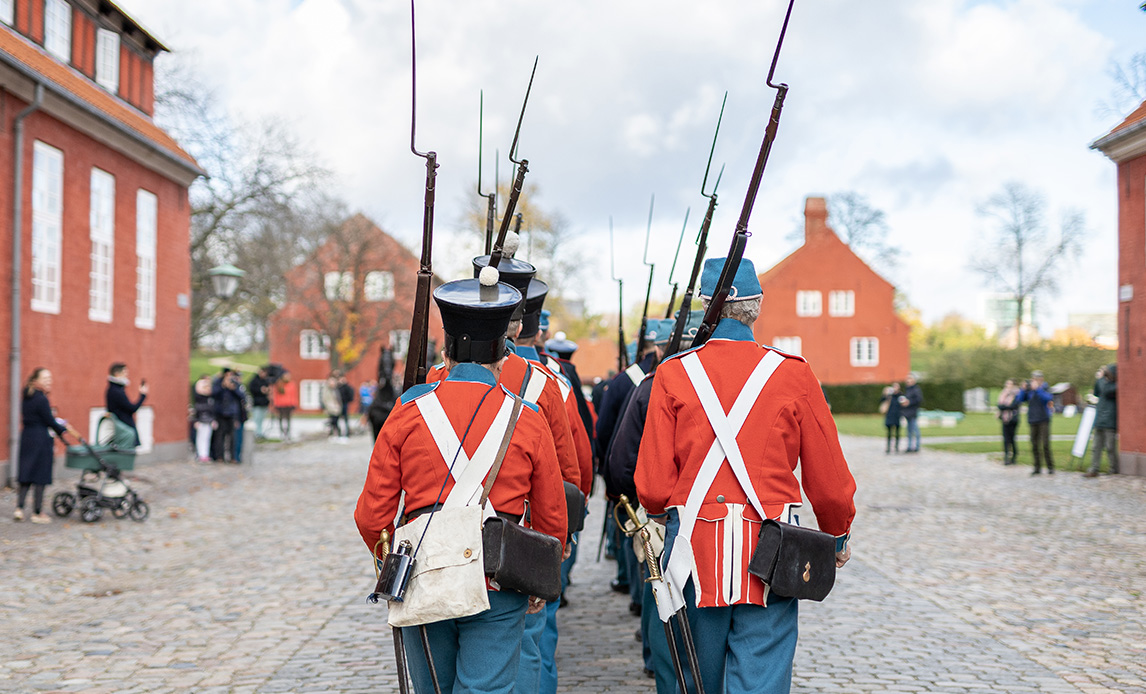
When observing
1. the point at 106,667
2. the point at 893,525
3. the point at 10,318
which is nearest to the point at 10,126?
the point at 10,318

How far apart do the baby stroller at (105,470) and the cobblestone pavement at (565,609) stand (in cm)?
24

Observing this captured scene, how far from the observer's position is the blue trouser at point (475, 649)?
10.6 feet

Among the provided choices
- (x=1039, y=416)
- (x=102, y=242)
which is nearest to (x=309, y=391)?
(x=102, y=242)

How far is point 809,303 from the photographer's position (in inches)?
2126

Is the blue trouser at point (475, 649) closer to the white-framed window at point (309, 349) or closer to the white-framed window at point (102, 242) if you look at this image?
the white-framed window at point (102, 242)

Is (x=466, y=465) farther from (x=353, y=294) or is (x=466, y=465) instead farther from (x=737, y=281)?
(x=353, y=294)

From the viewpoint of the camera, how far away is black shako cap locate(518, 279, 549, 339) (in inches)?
211

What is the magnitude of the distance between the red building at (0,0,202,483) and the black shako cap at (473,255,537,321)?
12.5m

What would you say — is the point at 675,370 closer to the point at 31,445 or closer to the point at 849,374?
the point at 31,445

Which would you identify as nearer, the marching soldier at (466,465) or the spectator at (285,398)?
the marching soldier at (466,465)

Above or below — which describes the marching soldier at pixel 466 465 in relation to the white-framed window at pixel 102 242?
below

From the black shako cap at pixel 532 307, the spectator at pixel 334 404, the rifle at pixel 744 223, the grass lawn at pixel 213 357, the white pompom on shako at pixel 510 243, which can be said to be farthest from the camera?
the grass lawn at pixel 213 357

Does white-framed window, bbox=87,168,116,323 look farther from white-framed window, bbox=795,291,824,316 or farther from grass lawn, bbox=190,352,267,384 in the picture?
grass lawn, bbox=190,352,267,384

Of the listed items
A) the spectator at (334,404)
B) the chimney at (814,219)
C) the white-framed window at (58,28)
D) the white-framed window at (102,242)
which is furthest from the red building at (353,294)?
the white-framed window at (58,28)
